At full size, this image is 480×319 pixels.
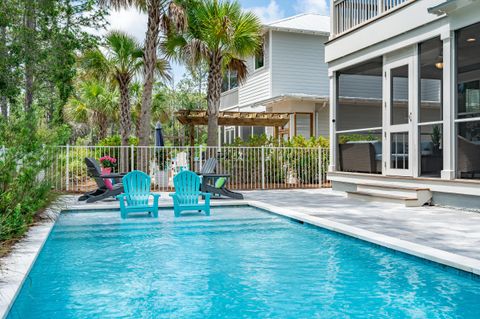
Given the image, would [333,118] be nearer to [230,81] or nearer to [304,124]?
[304,124]

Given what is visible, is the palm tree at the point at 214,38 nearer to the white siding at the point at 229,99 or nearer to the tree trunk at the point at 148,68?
the tree trunk at the point at 148,68

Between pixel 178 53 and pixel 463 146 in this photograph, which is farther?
pixel 178 53

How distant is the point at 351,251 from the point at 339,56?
816cm

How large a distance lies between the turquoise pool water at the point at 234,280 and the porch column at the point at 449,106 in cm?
342

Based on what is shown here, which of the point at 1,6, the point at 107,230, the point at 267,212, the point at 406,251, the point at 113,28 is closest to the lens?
the point at 406,251

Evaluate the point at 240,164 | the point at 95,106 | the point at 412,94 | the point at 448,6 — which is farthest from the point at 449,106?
the point at 95,106

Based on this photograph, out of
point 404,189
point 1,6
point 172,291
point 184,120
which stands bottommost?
point 172,291

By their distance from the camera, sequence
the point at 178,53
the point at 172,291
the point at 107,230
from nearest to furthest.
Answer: the point at 172,291
the point at 107,230
the point at 178,53

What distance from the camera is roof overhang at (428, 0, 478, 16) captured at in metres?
8.56

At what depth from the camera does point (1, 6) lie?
13.2 metres

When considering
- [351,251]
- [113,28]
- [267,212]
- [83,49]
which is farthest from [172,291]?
[113,28]

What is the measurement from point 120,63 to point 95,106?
30.0ft

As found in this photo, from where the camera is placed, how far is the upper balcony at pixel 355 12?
11.3 metres

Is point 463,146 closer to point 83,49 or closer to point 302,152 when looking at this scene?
point 302,152
